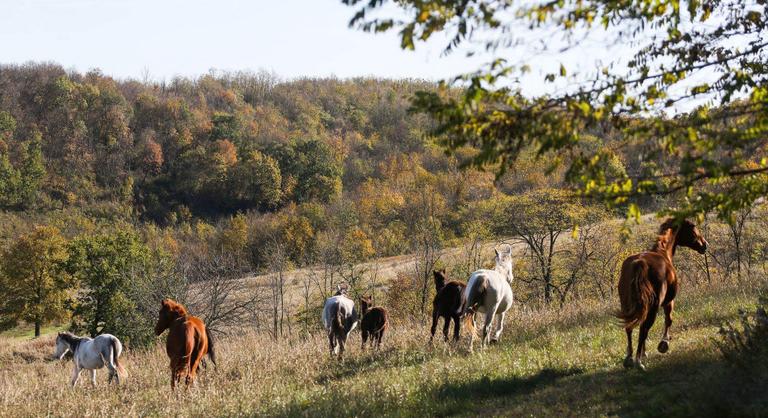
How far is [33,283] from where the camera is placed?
191 feet

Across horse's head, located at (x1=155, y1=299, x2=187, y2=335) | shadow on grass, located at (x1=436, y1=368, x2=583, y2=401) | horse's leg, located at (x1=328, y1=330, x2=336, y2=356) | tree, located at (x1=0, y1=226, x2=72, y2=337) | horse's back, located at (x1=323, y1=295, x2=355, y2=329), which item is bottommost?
tree, located at (x1=0, y1=226, x2=72, y2=337)

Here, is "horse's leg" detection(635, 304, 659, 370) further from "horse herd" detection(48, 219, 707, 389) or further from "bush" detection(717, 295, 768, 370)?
"bush" detection(717, 295, 768, 370)

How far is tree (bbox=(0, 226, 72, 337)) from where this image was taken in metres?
57.0

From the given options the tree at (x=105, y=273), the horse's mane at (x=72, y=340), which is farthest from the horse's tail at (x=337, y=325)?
the tree at (x=105, y=273)

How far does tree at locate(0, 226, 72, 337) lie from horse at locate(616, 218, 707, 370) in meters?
54.1

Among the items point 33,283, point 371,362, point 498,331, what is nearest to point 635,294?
point 498,331

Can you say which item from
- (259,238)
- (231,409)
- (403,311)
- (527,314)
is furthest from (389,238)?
(231,409)

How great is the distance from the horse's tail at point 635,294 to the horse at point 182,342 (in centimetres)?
685

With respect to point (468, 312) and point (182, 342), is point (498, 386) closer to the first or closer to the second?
point (468, 312)

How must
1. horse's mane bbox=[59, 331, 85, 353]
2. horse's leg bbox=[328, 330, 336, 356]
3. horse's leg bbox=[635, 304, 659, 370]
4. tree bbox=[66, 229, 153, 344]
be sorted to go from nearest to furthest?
horse's leg bbox=[635, 304, 659, 370], horse's leg bbox=[328, 330, 336, 356], horse's mane bbox=[59, 331, 85, 353], tree bbox=[66, 229, 153, 344]

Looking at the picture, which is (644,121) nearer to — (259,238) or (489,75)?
(489,75)

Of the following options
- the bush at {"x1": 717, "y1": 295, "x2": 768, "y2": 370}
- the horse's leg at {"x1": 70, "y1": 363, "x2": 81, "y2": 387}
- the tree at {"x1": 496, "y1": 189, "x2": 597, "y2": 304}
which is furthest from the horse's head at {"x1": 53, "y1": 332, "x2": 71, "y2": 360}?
the tree at {"x1": 496, "y1": 189, "x2": 597, "y2": 304}

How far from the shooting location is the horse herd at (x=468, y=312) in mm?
9586

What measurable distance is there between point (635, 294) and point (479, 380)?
2359mm
